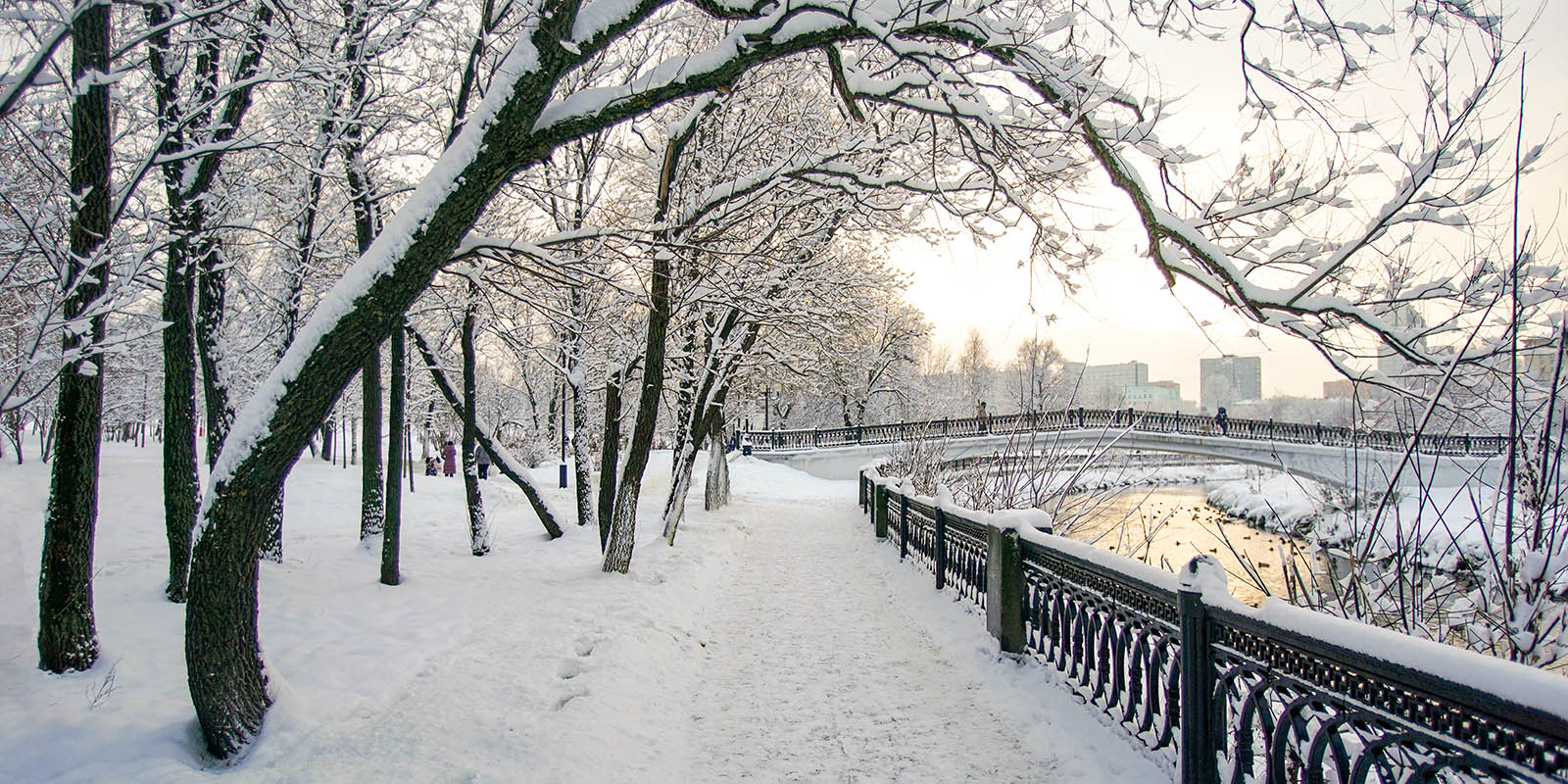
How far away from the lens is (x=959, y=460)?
45.2 feet

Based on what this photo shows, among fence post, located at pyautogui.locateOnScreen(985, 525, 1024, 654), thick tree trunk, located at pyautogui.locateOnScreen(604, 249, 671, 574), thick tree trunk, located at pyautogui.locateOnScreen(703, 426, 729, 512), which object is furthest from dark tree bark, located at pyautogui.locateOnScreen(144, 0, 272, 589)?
thick tree trunk, located at pyautogui.locateOnScreen(703, 426, 729, 512)

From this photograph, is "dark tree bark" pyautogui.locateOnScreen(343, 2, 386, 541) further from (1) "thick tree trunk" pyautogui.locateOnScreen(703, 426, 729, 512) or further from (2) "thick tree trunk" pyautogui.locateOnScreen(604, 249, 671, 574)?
(1) "thick tree trunk" pyautogui.locateOnScreen(703, 426, 729, 512)

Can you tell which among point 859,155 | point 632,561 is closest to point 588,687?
point 632,561

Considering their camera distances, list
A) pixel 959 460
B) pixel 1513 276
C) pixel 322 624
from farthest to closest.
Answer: pixel 959 460 < pixel 322 624 < pixel 1513 276

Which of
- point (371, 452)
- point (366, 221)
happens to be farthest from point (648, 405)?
point (366, 221)

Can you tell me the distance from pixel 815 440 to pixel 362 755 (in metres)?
30.8

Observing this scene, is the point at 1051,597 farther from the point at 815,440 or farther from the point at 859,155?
the point at 815,440

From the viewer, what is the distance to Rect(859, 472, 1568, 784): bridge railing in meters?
2.23

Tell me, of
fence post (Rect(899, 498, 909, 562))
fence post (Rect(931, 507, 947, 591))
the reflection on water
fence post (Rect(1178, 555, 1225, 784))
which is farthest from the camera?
fence post (Rect(899, 498, 909, 562))

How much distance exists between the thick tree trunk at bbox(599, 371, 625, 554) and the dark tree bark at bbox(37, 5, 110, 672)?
17.3ft

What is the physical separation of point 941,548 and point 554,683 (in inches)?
204

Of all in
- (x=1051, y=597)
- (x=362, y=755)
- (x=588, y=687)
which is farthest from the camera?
(x=1051, y=597)

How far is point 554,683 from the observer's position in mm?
5395

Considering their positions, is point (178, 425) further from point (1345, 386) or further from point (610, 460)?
point (1345, 386)
